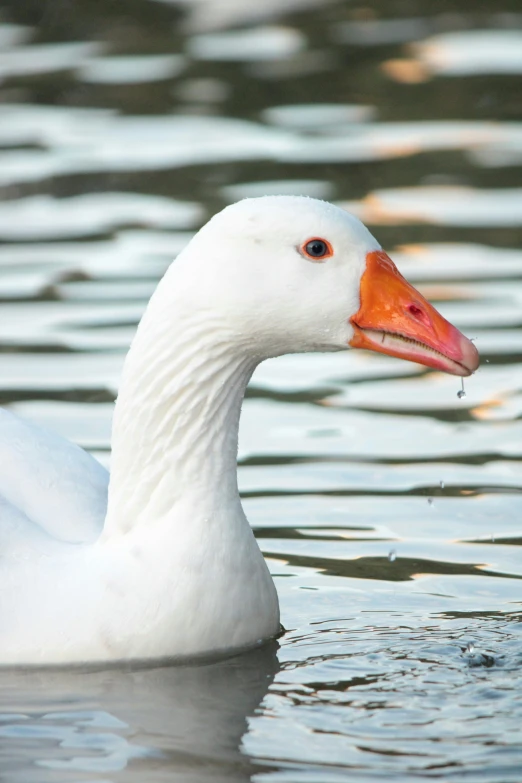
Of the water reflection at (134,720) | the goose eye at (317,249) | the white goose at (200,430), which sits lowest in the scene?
the water reflection at (134,720)

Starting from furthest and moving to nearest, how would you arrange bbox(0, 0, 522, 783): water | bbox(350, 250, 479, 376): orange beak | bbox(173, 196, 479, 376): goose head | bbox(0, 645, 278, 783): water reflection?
1. bbox(350, 250, 479, 376): orange beak
2. bbox(173, 196, 479, 376): goose head
3. bbox(0, 0, 522, 783): water
4. bbox(0, 645, 278, 783): water reflection

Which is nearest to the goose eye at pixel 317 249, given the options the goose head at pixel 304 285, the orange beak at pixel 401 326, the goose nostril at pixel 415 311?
the goose head at pixel 304 285

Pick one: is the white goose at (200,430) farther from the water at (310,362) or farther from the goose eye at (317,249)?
the water at (310,362)

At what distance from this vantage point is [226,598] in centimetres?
703

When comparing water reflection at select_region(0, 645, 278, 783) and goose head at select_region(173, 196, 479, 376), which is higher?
goose head at select_region(173, 196, 479, 376)

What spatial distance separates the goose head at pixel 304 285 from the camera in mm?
6746

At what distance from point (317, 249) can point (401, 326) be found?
1.56 feet

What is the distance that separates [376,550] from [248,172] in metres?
7.08

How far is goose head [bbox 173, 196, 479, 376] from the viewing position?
6.75 meters

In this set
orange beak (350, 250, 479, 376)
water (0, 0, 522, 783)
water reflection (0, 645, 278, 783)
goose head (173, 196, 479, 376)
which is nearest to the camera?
water reflection (0, 645, 278, 783)

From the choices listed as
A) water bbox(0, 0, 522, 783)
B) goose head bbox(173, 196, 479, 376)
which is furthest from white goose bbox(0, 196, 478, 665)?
water bbox(0, 0, 522, 783)

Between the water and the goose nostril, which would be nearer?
the water

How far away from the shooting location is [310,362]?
11.3 metres

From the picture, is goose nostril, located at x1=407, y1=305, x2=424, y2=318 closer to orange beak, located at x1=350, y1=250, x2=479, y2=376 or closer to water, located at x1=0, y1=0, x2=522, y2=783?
orange beak, located at x1=350, y1=250, x2=479, y2=376
